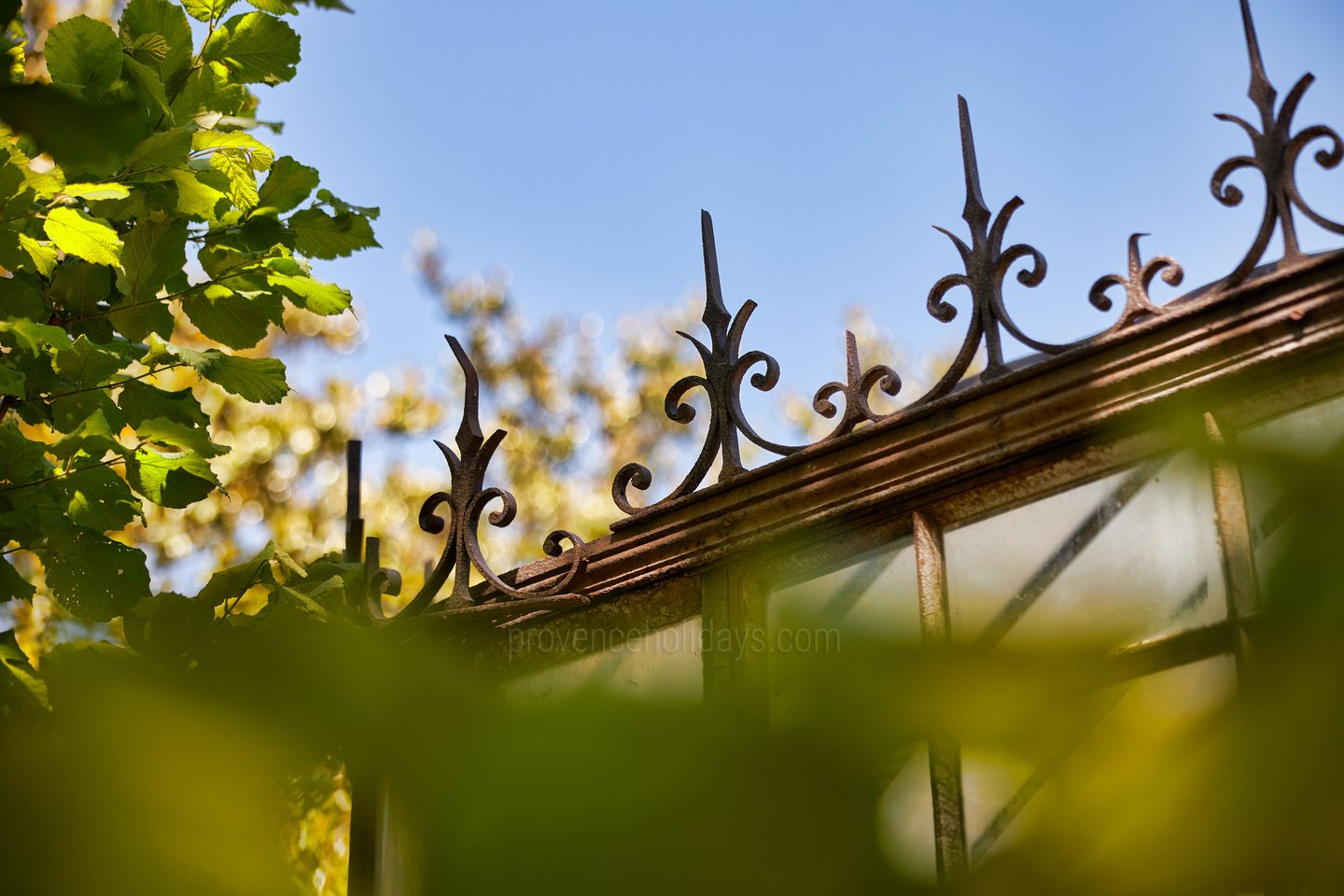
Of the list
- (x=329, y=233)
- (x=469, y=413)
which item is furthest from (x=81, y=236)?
(x=469, y=413)

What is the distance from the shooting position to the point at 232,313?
225cm

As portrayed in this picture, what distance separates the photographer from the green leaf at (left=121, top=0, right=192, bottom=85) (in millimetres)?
2145

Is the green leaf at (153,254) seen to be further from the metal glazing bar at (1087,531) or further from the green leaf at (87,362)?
the metal glazing bar at (1087,531)

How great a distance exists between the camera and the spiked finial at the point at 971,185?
7.25ft

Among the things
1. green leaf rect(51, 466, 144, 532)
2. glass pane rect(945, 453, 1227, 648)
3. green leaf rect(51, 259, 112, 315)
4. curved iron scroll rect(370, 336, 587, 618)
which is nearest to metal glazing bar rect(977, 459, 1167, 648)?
glass pane rect(945, 453, 1227, 648)

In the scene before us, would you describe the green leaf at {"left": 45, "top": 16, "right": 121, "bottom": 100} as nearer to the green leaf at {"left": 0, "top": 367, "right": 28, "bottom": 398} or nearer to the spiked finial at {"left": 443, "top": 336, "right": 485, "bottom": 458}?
the green leaf at {"left": 0, "top": 367, "right": 28, "bottom": 398}

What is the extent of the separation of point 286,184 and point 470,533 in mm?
750

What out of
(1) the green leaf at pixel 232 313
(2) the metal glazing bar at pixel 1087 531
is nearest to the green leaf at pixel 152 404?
(1) the green leaf at pixel 232 313

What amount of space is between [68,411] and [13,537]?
9.2 inches

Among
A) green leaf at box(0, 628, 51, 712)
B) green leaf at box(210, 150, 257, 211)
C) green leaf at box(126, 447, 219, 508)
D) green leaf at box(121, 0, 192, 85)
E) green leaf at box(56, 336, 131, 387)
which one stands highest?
green leaf at box(121, 0, 192, 85)

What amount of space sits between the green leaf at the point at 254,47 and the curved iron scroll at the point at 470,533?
625mm

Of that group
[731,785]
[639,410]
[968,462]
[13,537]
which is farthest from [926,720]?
[639,410]

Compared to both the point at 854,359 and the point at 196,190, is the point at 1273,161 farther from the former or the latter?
the point at 196,190

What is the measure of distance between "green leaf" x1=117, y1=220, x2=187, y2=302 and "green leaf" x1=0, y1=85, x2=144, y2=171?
6.27 ft
